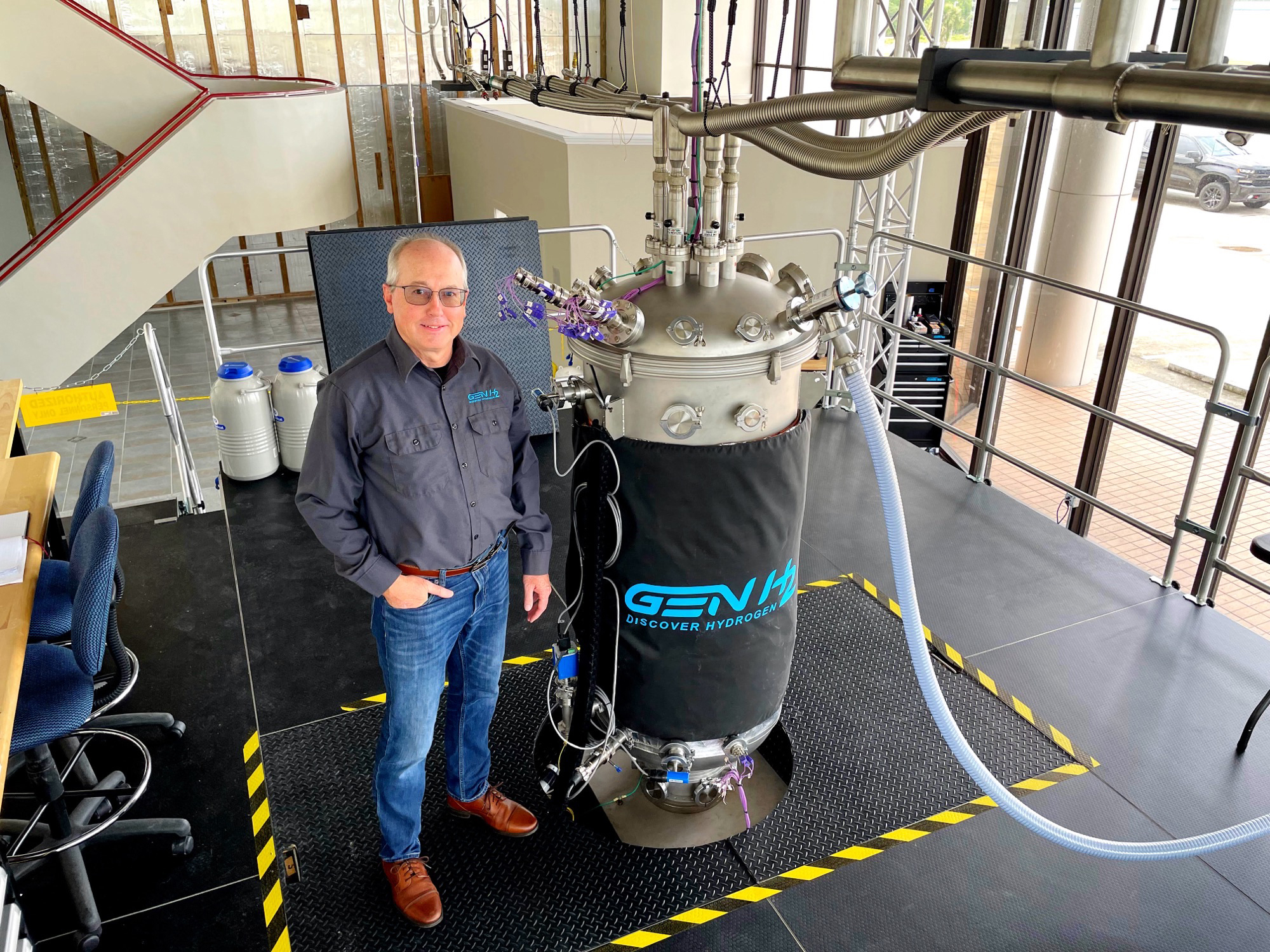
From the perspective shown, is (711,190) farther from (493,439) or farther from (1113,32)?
(1113,32)

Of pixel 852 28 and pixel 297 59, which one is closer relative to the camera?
pixel 852 28

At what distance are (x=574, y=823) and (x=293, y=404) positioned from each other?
298 centimetres

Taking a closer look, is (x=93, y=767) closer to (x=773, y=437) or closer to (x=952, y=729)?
(x=773, y=437)

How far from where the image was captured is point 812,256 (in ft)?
28.2

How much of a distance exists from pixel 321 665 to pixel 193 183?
6.30 metres

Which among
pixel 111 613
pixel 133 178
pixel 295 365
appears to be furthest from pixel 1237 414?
pixel 133 178

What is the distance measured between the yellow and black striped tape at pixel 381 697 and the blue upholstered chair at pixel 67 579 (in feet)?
2.95

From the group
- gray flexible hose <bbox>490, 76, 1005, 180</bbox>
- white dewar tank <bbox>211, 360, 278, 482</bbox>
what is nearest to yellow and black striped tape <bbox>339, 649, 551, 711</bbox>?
gray flexible hose <bbox>490, 76, 1005, 180</bbox>

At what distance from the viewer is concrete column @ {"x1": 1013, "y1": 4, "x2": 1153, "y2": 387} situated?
6.25 meters

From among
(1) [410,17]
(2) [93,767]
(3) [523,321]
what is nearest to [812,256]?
(3) [523,321]

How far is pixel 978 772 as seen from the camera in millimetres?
2311

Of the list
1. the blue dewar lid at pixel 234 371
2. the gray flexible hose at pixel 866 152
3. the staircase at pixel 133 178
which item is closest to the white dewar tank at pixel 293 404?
the blue dewar lid at pixel 234 371

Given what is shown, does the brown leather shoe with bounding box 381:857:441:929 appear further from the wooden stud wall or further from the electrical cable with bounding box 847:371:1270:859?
the wooden stud wall

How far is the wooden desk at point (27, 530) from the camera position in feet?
6.96
